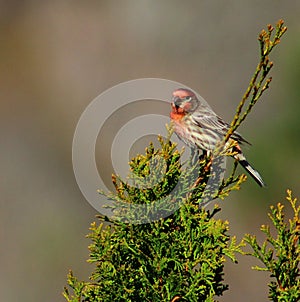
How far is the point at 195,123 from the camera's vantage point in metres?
4.46

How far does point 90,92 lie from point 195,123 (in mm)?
9252

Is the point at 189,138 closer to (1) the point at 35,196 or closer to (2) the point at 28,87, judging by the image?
(1) the point at 35,196

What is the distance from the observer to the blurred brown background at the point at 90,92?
366 inches

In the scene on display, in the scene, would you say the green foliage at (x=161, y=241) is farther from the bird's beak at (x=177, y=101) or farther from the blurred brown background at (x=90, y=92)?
the blurred brown background at (x=90, y=92)

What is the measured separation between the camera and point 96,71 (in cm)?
1371

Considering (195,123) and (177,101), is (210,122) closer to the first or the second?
(195,123)

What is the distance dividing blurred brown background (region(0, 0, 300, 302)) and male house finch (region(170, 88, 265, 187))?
173 inches

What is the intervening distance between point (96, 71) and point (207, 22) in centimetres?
246

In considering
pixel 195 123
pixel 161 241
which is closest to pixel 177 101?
pixel 195 123

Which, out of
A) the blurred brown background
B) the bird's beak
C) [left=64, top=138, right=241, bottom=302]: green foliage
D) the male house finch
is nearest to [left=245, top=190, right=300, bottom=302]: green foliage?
[left=64, top=138, right=241, bottom=302]: green foliage

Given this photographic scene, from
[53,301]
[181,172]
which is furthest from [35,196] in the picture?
[181,172]

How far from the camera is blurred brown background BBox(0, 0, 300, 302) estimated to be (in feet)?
30.5

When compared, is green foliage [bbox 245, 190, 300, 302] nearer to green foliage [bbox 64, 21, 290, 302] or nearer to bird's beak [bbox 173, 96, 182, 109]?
green foliage [bbox 64, 21, 290, 302]

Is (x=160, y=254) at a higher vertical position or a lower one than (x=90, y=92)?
lower
